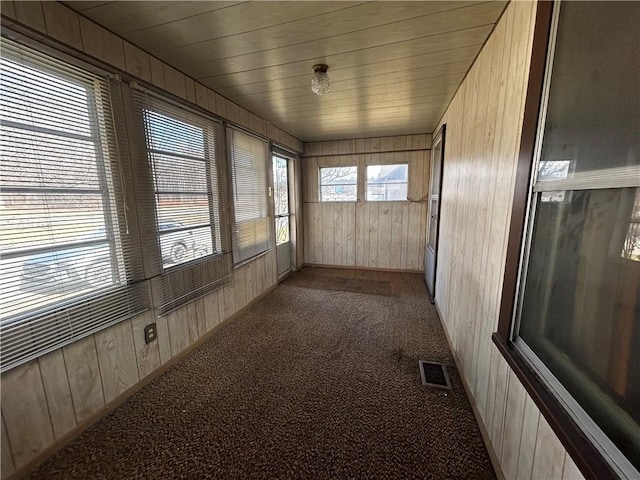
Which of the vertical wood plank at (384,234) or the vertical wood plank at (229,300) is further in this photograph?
the vertical wood plank at (384,234)

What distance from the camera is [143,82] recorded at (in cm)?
176

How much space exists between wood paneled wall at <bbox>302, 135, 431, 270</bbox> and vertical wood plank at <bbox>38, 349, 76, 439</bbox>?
382 centimetres

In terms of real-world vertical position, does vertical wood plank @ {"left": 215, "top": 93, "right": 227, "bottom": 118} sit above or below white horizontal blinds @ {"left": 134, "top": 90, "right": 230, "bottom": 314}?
above

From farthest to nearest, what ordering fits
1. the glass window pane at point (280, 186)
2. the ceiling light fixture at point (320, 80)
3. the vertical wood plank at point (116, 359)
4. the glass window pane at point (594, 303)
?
1. the glass window pane at point (280, 186)
2. the ceiling light fixture at point (320, 80)
3. the vertical wood plank at point (116, 359)
4. the glass window pane at point (594, 303)

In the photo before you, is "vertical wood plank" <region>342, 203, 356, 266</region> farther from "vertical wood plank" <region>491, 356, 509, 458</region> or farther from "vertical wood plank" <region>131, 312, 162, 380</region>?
"vertical wood plank" <region>491, 356, 509, 458</region>

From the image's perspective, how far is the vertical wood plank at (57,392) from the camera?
1.33 m

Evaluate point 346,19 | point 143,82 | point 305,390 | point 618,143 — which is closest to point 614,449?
point 618,143

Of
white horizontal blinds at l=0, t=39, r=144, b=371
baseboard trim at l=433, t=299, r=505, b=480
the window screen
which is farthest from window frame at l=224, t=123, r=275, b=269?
the window screen

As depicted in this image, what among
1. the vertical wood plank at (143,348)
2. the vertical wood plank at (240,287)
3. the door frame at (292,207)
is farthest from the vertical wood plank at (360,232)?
the vertical wood plank at (143,348)

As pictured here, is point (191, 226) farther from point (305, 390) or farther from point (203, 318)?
point (305, 390)

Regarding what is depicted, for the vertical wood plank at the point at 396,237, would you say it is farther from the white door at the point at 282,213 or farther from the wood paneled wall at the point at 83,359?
the wood paneled wall at the point at 83,359

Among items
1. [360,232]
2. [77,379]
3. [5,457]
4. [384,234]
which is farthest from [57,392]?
[384,234]

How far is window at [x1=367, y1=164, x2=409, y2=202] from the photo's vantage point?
14.2 feet

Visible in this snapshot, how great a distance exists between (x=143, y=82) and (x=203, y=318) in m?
1.91
